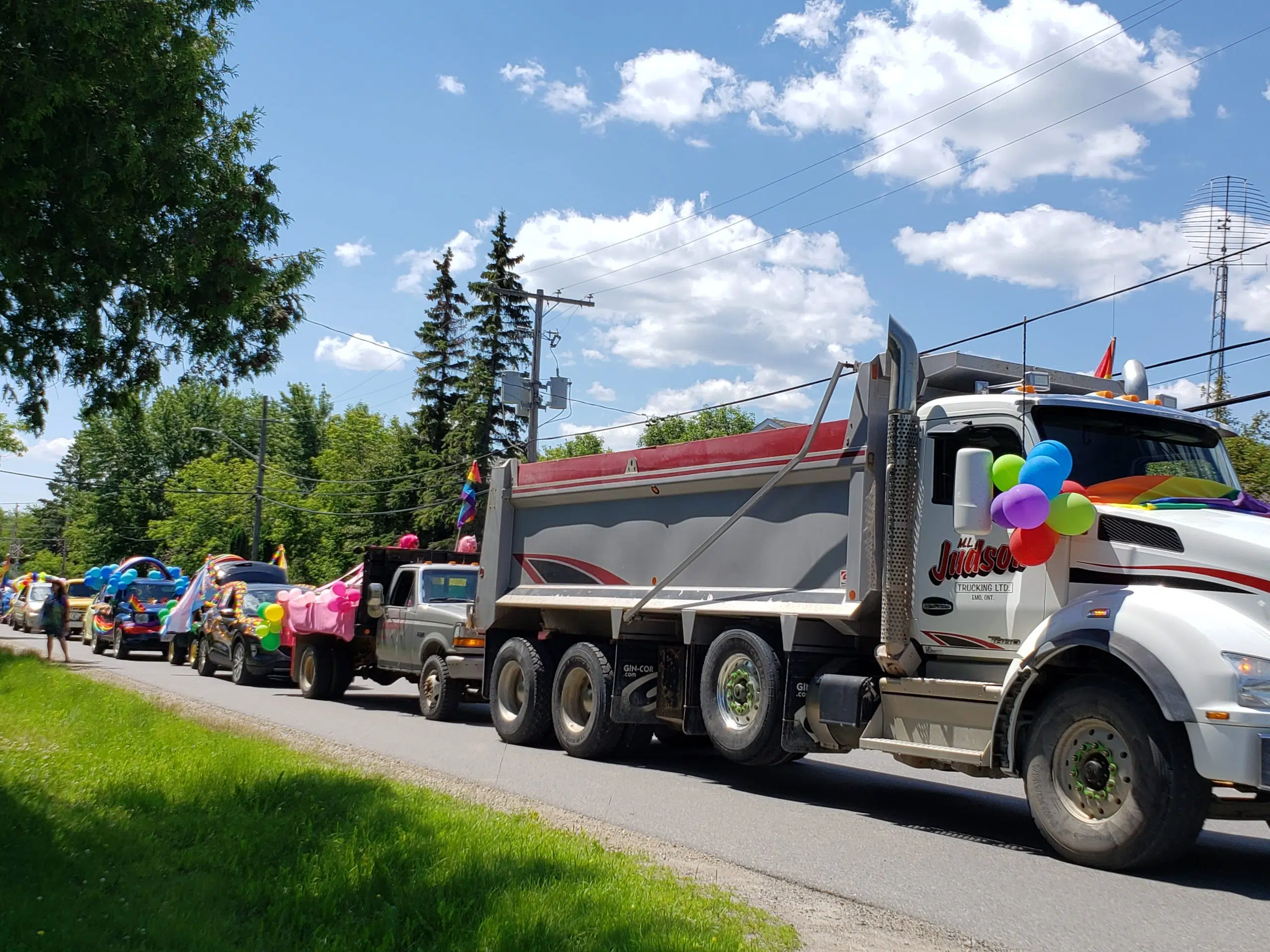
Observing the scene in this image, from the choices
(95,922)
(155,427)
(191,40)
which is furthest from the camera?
(155,427)

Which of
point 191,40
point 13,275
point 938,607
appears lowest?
point 938,607

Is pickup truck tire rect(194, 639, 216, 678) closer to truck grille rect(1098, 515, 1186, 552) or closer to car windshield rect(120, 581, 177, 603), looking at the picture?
car windshield rect(120, 581, 177, 603)

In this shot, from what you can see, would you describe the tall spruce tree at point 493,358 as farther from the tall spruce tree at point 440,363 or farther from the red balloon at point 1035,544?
the red balloon at point 1035,544

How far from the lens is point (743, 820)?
30.0 feet

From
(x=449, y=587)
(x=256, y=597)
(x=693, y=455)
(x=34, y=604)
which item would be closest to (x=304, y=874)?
(x=693, y=455)

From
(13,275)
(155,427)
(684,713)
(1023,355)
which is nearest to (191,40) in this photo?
(13,275)

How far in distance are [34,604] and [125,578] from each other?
14.4 metres

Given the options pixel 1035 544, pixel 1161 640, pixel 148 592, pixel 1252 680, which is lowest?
pixel 1252 680

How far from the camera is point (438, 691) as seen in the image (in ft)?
53.0

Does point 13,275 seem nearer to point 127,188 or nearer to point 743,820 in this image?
point 127,188

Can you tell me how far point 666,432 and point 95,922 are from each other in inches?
2635

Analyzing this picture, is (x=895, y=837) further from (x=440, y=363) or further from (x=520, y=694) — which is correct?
(x=440, y=363)

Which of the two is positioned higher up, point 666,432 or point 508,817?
point 666,432

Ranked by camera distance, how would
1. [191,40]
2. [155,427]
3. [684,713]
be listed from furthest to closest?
[155,427] < [684,713] < [191,40]
